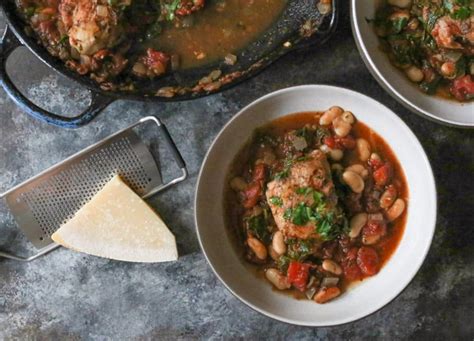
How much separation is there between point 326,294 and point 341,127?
791mm

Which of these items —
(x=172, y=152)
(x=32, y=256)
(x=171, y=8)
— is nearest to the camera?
(x=171, y=8)

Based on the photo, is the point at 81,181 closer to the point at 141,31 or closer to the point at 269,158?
the point at 141,31

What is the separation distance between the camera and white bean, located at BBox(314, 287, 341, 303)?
10.1 ft

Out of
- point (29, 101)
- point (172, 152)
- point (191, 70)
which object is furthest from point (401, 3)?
point (29, 101)

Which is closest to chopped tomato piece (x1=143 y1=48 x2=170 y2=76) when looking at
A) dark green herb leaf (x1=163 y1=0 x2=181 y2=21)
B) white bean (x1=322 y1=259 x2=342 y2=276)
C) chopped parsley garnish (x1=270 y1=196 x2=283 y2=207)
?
dark green herb leaf (x1=163 y1=0 x2=181 y2=21)

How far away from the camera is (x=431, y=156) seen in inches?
130

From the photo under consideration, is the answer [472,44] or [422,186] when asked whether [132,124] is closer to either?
[422,186]

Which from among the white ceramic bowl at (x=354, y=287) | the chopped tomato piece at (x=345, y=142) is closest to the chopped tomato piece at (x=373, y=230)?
the white ceramic bowl at (x=354, y=287)

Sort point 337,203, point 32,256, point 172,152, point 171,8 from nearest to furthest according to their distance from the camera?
point 337,203, point 171,8, point 172,152, point 32,256

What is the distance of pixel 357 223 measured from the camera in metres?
3.04

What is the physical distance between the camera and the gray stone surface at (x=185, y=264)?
3.29m

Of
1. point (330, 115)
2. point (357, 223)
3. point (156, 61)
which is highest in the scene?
point (156, 61)

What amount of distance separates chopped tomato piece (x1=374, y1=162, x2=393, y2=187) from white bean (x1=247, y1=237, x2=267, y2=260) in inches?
24.5

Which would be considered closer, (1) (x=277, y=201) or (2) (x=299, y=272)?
(1) (x=277, y=201)
